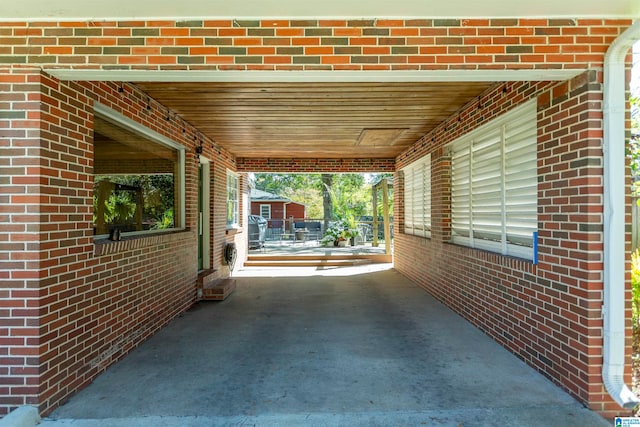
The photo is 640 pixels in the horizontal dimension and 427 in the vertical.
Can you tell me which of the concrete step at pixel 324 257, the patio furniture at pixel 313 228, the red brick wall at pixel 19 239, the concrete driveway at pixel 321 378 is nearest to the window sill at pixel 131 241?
the red brick wall at pixel 19 239

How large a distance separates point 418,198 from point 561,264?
5.03m

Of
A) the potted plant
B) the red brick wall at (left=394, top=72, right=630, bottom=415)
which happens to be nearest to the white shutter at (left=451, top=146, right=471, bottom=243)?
the red brick wall at (left=394, top=72, right=630, bottom=415)

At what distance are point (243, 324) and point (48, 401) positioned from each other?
7.97 ft

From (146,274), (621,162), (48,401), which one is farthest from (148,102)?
(621,162)

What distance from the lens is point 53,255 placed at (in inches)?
114

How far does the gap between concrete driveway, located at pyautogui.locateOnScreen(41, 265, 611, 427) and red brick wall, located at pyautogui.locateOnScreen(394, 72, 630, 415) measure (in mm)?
221

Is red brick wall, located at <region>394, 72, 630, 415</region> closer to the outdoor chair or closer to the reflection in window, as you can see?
the reflection in window

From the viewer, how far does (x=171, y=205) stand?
568cm

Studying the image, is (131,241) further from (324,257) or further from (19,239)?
(324,257)

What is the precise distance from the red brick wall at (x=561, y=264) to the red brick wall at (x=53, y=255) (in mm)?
3980

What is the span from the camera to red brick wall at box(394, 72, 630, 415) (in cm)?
282

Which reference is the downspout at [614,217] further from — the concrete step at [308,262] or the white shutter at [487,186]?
the concrete step at [308,262]

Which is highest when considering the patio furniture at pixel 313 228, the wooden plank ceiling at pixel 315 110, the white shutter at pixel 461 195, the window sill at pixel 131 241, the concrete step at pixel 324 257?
the wooden plank ceiling at pixel 315 110

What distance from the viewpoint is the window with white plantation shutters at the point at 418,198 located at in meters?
7.40
